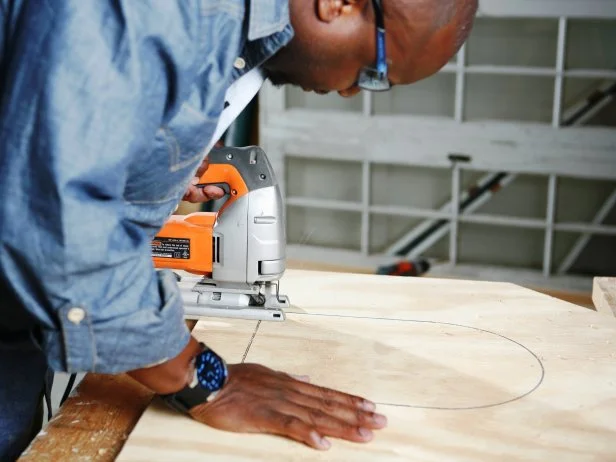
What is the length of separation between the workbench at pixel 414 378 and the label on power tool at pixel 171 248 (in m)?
0.21

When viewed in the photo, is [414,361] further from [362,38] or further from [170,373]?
[362,38]

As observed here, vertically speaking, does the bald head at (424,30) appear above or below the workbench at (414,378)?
above

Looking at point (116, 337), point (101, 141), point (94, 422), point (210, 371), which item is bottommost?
point (94, 422)

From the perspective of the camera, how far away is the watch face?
1511 millimetres

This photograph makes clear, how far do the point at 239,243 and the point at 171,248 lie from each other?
0.64ft

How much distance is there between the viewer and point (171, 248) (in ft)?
7.03

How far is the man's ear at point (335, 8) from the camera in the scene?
1.23m

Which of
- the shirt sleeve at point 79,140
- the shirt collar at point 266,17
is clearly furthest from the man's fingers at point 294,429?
the shirt collar at point 266,17

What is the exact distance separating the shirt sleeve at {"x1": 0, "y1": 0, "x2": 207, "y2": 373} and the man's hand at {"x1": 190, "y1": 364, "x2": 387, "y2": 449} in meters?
0.37

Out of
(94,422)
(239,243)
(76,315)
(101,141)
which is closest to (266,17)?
(101,141)

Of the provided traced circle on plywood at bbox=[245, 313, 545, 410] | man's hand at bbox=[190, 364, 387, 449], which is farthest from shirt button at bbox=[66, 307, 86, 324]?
traced circle on plywood at bbox=[245, 313, 545, 410]

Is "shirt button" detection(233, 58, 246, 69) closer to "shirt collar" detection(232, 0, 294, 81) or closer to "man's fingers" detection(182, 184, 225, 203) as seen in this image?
"shirt collar" detection(232, 0, 294, 81)

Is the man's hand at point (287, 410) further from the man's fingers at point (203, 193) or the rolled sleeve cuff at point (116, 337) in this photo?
the man's fingers at point (203, 193)

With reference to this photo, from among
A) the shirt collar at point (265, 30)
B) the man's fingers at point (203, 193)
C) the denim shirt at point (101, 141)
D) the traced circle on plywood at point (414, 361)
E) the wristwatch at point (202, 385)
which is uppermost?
the shirt collar at point (265, 30)
